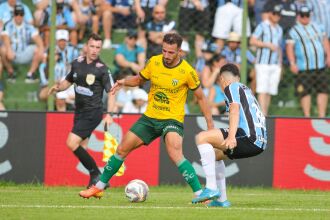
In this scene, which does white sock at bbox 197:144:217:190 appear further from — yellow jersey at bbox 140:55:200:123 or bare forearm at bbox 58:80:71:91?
bare forearm at bbox 58:80:71:91

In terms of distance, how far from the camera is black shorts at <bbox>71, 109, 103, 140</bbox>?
1352 centimetres

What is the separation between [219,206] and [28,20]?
25.0 feet

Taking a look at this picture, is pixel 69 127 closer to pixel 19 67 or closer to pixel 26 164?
pixel 26 164

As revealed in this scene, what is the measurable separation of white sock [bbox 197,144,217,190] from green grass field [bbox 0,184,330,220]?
290mm

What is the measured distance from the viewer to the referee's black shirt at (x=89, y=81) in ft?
43.8

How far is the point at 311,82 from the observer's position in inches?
637

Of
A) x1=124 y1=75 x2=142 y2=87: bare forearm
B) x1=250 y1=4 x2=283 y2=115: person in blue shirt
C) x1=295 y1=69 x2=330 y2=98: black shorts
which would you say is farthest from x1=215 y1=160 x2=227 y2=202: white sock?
x1=295 y1=69 x2=330 y2=98: black shorts

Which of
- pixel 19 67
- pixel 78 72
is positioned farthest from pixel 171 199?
pixel 19 67

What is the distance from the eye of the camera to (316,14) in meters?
16.7

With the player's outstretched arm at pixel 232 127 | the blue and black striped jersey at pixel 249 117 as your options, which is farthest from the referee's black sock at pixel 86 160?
the player's outstretched arm at pixel 232 127

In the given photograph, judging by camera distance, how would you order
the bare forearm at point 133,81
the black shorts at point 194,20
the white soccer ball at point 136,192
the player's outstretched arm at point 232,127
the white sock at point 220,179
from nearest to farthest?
the player's outstretched arm at point 232,127
the white sock at point 220,179
the white soccer ball at point 136,192
the bare forearm at point 133,81
the black shorts at point 194,20

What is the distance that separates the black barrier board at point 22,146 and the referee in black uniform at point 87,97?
131 cm

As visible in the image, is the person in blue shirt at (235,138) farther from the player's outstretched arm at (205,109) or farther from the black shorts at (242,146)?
the player's outstretched arm at (205,109)

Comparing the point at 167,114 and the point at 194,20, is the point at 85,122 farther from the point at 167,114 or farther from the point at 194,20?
the point at 194,20
